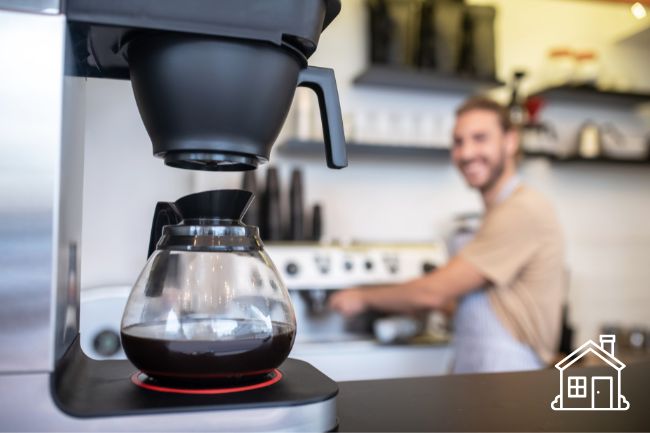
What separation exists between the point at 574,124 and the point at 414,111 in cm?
80

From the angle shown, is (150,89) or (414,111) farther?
(414,111)

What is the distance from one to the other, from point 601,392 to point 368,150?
5.89 feet

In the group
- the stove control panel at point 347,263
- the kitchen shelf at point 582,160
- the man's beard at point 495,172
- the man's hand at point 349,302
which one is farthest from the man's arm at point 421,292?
the kitchen shelf at point 582,160

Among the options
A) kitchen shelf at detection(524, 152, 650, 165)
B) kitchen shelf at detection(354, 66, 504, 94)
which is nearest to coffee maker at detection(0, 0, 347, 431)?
kitchen shelf at detection(354, 66, 504, 94)

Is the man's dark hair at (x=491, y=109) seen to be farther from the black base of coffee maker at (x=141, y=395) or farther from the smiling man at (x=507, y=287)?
the black base of coffee maker at (x=141, y=395)

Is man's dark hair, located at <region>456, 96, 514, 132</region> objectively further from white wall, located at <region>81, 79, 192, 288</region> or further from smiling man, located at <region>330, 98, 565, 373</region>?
white wall, located at <region>81, 79, 192, 288</region>

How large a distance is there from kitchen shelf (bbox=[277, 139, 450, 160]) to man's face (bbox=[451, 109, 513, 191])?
0.53m

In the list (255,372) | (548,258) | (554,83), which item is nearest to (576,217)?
(554,83)

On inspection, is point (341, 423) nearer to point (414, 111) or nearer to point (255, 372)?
point (255, 372)

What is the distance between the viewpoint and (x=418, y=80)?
2584 mm

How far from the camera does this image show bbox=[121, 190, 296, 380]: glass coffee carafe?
22.6 inches

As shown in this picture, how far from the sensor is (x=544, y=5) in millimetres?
2902

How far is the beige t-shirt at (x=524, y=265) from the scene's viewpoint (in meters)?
1.78

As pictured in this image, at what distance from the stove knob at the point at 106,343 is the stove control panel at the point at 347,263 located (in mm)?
614
